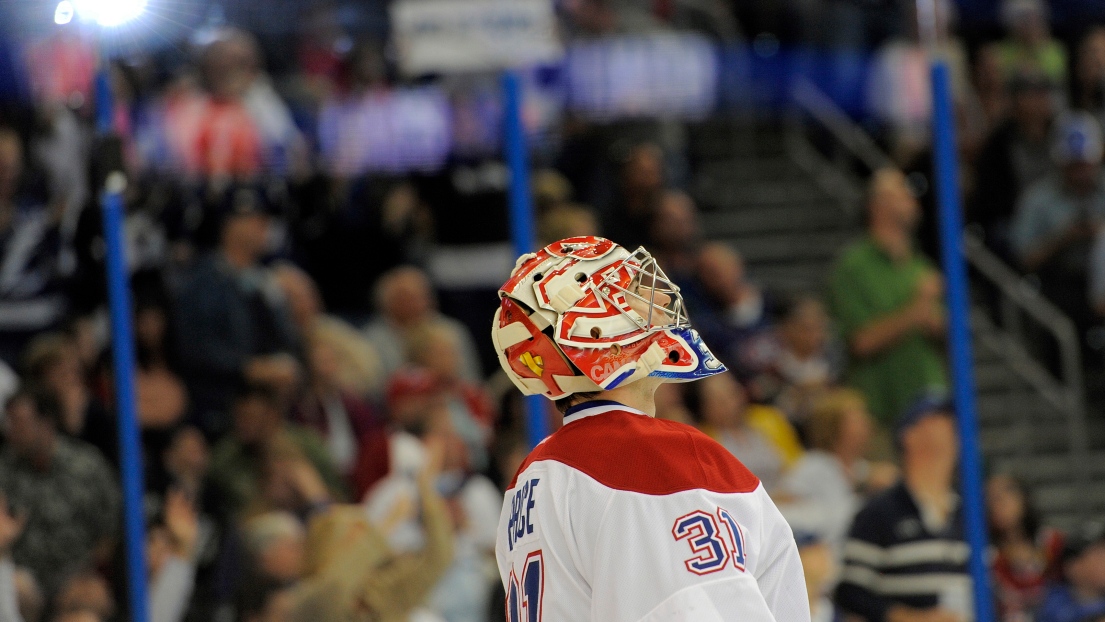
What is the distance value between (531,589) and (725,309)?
342 centimetres

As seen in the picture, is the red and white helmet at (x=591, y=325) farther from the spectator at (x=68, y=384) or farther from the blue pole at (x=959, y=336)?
the blue pole at (x=959, y=336)

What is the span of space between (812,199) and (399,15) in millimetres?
2800

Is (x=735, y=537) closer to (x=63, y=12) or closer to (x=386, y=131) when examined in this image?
(x=63, y=12)

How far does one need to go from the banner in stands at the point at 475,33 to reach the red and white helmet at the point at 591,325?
1.97 meters

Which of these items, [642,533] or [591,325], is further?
[591,325]

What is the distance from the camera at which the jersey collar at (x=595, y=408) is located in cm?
183

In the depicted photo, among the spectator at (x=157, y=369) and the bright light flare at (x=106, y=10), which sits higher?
the bright light flare at (x=106, y=10)

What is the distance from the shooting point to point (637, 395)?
1864mm

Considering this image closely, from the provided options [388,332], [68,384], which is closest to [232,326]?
[388,332]

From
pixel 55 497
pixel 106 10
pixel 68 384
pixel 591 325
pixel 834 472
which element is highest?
pixel 106 10

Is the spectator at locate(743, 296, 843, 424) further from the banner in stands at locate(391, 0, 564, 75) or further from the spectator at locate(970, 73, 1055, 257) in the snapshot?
the banner in stands at locate(391, 0, 564, 75)

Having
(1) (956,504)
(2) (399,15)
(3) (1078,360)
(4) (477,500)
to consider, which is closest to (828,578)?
(1) (956,504)

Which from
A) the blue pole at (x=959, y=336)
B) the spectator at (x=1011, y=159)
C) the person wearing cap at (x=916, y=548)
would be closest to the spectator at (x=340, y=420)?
the person wearing cap at (x=916, y=548)

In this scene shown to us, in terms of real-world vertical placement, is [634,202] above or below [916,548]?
above
